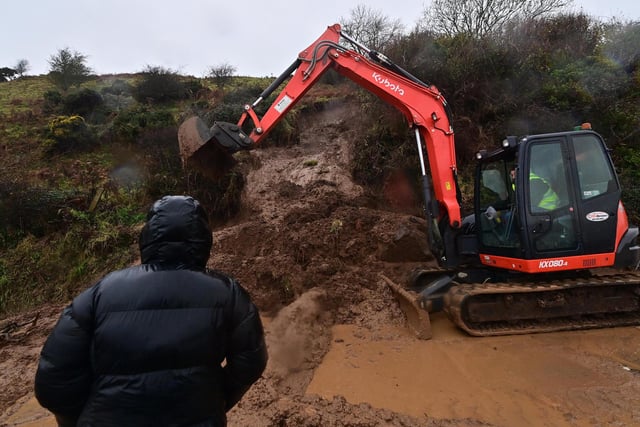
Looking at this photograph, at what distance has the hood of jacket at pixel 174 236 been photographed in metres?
1.58

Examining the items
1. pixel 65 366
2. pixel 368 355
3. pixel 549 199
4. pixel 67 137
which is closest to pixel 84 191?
pixel 67 137

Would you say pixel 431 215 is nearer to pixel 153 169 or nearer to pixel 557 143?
pixel 557 143

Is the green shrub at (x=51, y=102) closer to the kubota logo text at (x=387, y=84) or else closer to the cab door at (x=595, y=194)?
the kubota logo text at (x=387, y=84)

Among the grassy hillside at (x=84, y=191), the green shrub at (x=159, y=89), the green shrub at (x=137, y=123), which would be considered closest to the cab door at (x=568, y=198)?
the grassy hillside at (x=84, y=191)

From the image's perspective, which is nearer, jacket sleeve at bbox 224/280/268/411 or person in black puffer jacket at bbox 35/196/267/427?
person in black puffer jacket at bbox 35/196/267/427

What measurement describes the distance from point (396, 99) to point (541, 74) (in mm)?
7080

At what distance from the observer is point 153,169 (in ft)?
32.9

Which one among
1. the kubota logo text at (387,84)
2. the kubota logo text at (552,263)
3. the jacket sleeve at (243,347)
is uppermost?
the kubota logo text at (387,84)

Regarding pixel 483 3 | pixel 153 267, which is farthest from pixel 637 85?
pixel 153 267

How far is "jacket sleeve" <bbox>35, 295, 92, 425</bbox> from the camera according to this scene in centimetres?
148

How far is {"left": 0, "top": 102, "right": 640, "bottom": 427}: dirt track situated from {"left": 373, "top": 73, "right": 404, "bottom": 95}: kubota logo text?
8.17 ft

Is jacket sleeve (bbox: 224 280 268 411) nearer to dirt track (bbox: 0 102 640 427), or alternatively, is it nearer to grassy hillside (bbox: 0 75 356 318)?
dirt track (bbox: 0 102 640 427)

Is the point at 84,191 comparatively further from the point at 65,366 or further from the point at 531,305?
the point at 531,305

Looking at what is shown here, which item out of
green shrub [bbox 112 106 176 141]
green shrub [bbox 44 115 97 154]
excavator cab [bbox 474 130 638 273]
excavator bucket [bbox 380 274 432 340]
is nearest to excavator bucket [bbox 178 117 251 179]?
excavator bucket [bbox 380 274 432 340]
